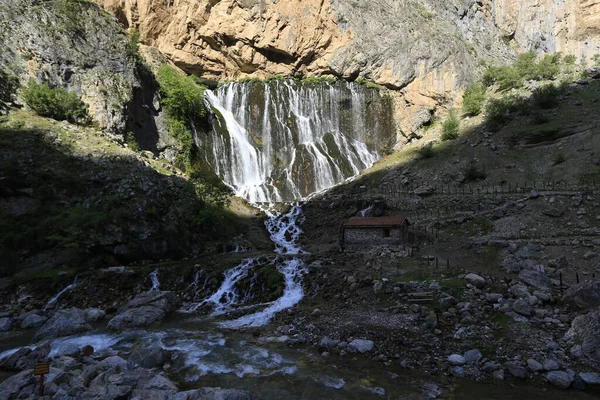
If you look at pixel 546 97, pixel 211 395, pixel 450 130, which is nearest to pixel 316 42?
pixel 450 130

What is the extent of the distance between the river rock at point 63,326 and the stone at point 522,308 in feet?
61.4

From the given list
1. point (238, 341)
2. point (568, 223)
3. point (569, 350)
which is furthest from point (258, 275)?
point (568, 223)

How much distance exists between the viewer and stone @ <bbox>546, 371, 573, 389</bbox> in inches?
377

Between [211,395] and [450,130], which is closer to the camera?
[211,395]

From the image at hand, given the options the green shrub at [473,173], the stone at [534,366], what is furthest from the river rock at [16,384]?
the green shrub at [473,173]

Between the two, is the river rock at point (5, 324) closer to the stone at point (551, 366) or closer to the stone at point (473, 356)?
the stone at point (473, 356)

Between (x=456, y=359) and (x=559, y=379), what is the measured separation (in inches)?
105

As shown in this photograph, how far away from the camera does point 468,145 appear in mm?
42875

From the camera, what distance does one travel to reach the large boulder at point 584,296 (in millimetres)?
12695

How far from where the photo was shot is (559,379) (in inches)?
382

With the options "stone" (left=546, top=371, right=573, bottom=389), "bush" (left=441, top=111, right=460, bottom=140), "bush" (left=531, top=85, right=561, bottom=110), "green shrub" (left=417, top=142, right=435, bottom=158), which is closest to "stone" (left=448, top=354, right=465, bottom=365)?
"stone" (left=546, top=371, right=573, bottom=389)

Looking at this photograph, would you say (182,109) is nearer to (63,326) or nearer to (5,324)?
(5,324)

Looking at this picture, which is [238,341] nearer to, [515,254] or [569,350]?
[569,350]

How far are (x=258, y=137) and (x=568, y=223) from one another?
127 ft
